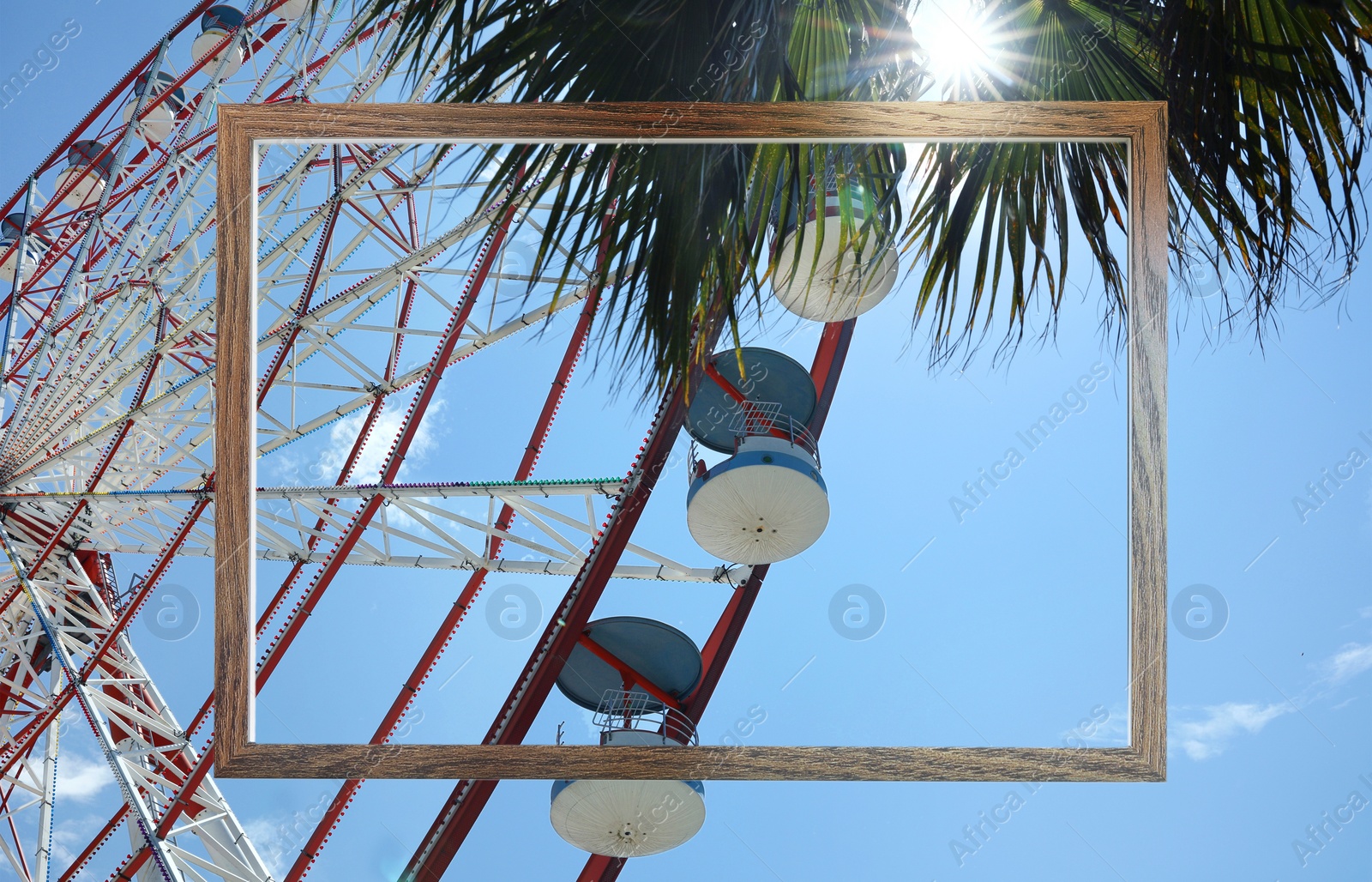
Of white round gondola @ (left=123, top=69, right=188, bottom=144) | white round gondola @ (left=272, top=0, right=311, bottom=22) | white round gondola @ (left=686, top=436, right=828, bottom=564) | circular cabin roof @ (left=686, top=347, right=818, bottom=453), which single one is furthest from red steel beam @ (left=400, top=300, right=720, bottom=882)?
white round gondola @ (left=123, top=69, right=188, bottom=144)

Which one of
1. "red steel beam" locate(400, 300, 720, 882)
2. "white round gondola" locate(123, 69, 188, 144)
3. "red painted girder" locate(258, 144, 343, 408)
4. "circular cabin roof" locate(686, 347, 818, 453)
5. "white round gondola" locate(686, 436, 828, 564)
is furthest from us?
"white round gondola" locate(123, 69, 188, 144)

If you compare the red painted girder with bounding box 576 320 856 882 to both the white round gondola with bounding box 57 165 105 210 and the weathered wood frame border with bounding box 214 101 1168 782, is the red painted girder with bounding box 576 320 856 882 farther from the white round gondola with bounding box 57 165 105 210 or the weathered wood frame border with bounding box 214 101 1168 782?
the white round gondola with bounding box 57 165 105 210

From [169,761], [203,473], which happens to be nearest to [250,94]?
[203,473]

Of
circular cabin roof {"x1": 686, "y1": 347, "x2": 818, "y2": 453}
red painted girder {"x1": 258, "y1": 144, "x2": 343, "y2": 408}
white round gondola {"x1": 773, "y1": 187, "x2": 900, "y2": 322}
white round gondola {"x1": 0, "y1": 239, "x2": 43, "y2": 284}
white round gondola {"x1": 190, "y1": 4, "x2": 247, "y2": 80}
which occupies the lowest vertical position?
white round gondola {"x1": 773, "y1": 187, "x2": 900, "y2": 322}

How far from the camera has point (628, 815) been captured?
560cm

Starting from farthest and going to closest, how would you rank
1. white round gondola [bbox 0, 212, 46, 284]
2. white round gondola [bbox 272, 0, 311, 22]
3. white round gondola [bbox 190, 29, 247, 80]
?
1. white round gondola [bbox 0, 212, 46, 284]
2. white round gondola [bbox 272, 0, 311, 22]
3. white round gondola [bbox 190, 29, 247, 80]

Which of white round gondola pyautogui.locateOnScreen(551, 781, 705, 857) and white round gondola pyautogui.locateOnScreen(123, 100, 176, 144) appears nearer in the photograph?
white round gondola pyautogui.locateOnScreen(551, 781, 705, 857)

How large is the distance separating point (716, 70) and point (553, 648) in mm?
2608

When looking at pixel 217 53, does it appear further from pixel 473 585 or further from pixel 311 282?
pixel 473 585

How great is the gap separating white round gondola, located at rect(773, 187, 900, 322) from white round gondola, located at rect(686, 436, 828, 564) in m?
0.68

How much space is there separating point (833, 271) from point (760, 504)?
5.27ft

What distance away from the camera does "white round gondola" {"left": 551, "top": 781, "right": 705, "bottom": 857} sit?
4.83m

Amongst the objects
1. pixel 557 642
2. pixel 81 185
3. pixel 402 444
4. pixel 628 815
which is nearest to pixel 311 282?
pixel 402 444

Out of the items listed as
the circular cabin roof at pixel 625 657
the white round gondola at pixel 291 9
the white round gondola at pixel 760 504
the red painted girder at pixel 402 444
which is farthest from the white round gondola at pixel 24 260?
the circular cabin roof at pixel 625 657
